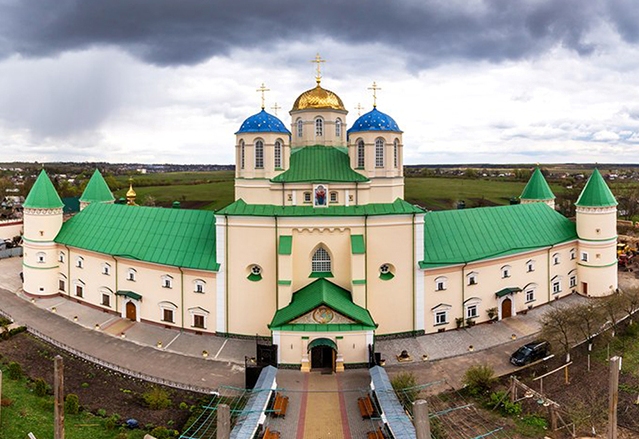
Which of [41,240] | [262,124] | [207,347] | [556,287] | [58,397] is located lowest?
[207,347]

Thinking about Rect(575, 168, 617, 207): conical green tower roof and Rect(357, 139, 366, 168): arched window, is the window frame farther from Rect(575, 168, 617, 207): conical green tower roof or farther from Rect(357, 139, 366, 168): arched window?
Rect(575, 168, 617, 207): conical green tower roof

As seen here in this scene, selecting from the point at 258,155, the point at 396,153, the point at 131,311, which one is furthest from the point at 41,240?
the point at 396,153

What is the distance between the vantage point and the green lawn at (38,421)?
890 inches

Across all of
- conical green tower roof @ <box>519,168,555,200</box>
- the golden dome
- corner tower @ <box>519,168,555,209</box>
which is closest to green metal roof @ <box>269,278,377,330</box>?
the golden dome

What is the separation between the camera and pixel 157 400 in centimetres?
2544

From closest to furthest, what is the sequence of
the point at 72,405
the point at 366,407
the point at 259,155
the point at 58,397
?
the point at 58,397
the point at 366,407
the point at 72,405
the point at 259,155

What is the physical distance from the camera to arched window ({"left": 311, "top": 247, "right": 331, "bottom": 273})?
109 feet

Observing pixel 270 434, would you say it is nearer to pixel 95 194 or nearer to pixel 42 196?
pixel 42 196

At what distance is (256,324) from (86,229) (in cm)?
1866

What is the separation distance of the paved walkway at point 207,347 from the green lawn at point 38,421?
5.04 metres

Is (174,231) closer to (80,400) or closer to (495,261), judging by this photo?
(80,400)

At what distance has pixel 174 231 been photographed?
3800 centimetres

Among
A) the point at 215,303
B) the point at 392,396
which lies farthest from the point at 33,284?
the point at 392,396

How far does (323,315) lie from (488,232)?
A: 1641cm
